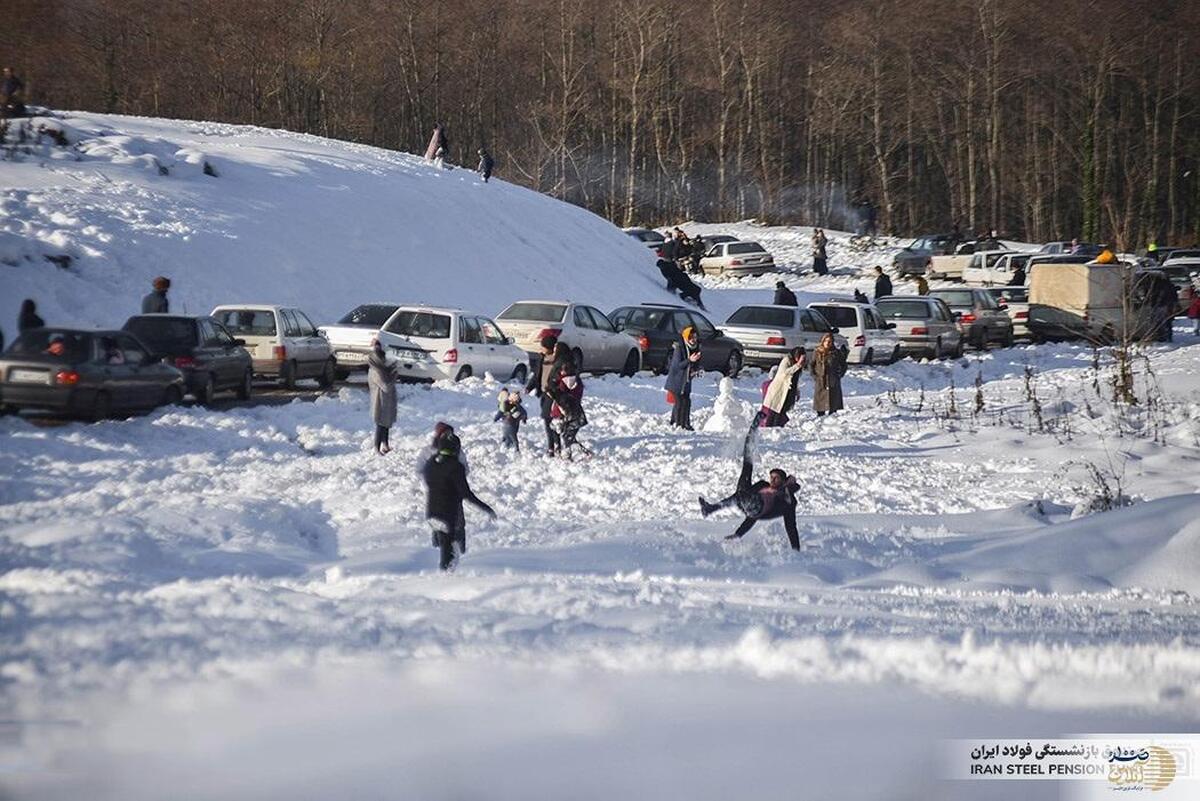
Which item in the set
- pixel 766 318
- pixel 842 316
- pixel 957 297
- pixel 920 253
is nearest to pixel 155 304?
pixel 766 318

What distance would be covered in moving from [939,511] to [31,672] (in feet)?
33.1

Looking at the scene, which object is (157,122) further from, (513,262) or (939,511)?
(939,511)

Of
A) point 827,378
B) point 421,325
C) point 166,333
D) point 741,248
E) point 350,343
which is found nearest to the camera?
point 166,333

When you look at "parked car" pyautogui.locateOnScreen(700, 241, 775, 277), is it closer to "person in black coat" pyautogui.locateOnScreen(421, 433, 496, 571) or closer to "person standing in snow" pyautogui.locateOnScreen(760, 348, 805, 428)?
"person standing in snow" pyautogui.locateOnScreen(760, 348, 805, 428)

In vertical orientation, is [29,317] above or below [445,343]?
above

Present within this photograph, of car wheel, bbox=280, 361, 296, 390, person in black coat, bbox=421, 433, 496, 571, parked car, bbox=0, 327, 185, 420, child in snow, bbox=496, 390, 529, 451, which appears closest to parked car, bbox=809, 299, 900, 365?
car wheel, bbox=280, 361, 296, 390

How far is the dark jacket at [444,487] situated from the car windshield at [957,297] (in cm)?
2778

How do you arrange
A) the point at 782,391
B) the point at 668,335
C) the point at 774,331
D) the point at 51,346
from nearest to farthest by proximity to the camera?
the point at 51,346, the point at 782,391, the point at 668,335, the point at 774,331

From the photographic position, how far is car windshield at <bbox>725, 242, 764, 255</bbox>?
5116 centimetres

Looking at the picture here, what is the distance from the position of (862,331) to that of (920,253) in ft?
77.2

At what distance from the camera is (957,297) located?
121ft

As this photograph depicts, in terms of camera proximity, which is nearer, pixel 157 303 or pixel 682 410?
pixel 682 410

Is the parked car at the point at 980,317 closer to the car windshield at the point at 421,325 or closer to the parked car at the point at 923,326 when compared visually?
the parked car at the point at 923,326

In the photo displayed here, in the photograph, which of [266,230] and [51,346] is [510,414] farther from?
[266,230]
